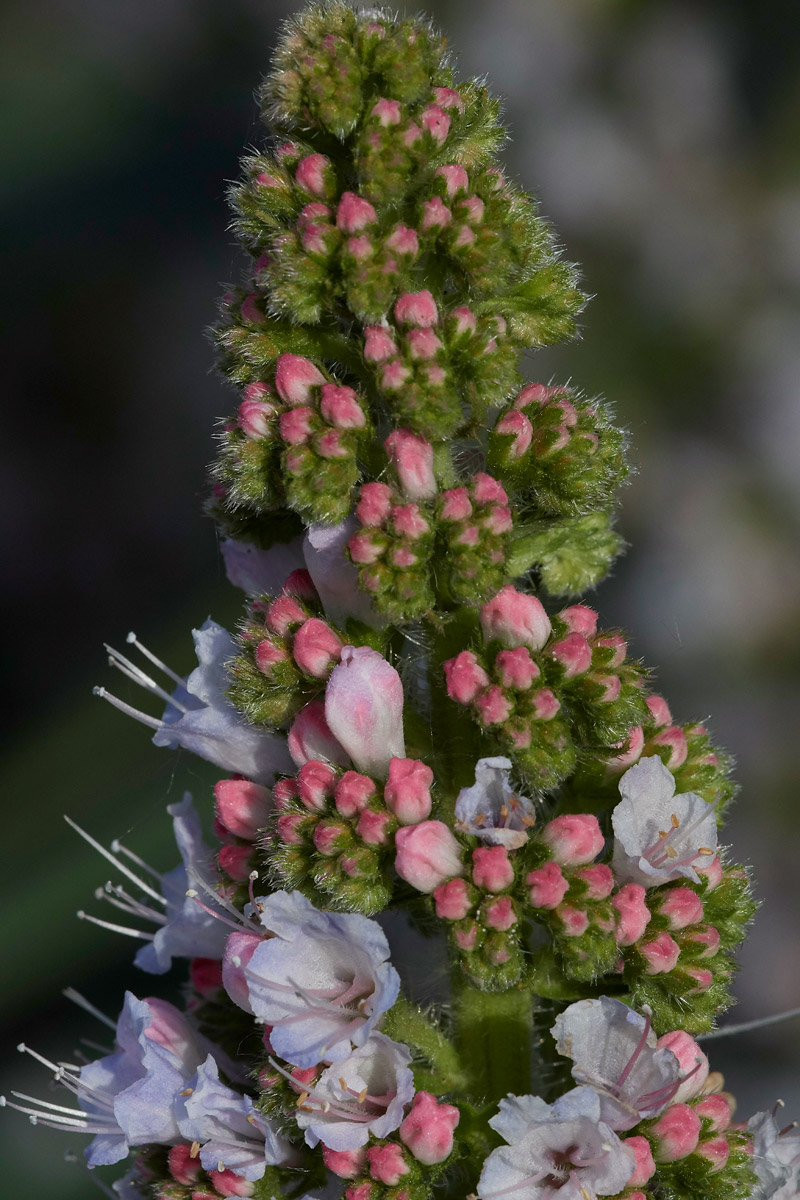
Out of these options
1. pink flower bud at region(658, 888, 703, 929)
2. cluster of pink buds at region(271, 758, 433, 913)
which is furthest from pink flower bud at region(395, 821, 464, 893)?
pink flower bud at region(658, 888, 703, 929)

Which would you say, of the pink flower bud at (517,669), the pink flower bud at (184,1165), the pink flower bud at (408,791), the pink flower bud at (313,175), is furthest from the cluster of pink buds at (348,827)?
the pink flower bud at (313,175)

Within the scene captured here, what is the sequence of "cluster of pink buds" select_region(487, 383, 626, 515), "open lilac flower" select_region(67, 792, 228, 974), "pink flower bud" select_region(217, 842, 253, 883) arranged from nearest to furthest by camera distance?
1. "cluster of pink buds" select_region(487, 383, 626, 515)
2. "pink flower bud" select_region(217, 842, 253, 883)
3. "open lilac flower" select_region(67, 792, 228, 974)

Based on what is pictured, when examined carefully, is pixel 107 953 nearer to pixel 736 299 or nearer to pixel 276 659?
pixel 276 659

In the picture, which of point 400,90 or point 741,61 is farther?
point 741,61

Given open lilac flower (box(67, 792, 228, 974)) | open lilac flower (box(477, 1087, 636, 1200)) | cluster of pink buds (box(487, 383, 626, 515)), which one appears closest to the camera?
open lilac flower (box(477, 1087, 636, 1200))

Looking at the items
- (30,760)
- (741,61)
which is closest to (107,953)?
(30,760)

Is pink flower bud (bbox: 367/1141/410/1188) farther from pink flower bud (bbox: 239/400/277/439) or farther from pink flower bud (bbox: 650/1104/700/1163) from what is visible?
pink flower bud (bbox: 239/400/277/439)

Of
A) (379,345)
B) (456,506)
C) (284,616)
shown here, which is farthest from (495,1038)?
(379,345)

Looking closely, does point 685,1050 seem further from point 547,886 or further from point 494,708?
point 494,708
